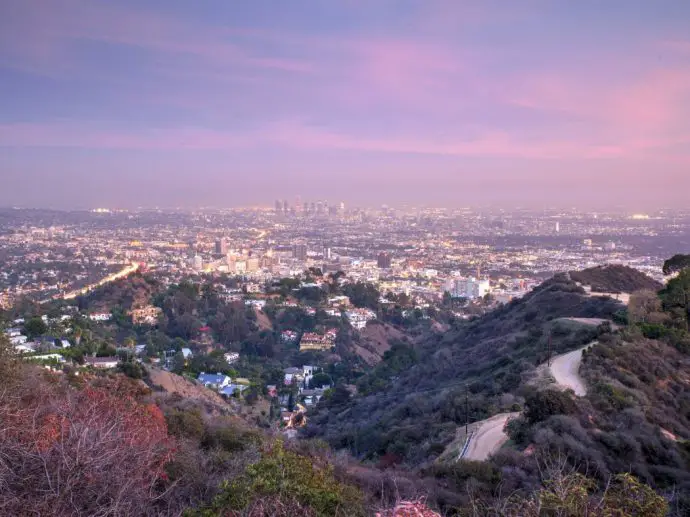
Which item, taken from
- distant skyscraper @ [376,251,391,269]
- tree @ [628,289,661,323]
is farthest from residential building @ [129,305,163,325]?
distant skyscraper @ [376,251,391,269]

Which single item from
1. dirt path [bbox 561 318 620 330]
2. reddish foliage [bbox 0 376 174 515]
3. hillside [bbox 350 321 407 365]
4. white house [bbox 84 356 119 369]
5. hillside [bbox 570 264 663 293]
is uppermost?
reddish foliage [bbox 0 376 174 515]

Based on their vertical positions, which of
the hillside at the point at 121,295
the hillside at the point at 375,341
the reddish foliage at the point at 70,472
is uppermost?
the reddish foliage at the point at 70,472

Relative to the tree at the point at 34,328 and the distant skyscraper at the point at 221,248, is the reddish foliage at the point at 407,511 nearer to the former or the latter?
the tree at the point at 34,328

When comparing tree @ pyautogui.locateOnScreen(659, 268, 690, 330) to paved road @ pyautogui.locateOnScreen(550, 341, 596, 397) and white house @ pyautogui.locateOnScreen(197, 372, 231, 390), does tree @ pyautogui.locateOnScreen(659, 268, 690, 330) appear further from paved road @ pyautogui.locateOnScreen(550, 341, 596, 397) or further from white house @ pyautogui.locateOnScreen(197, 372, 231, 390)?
white house @ pyautogui.locateOnScreen(197, 372, 231, 390)

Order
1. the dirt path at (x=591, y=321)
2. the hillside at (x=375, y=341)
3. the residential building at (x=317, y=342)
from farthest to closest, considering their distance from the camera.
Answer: the hillside at (x=375, y=341), the residential building at (x=317, y=342), the dirt path at (x=591, y=321)

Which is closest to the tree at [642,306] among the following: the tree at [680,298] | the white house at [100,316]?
the tree at [680,298]

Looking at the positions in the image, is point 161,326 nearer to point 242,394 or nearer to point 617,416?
point 242,394
